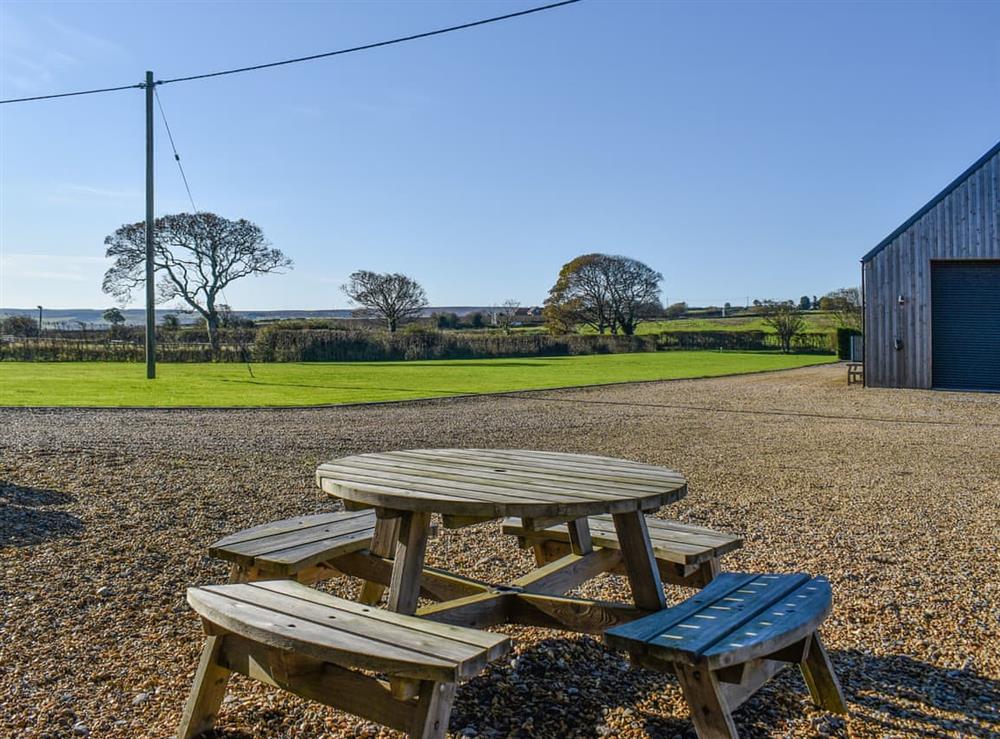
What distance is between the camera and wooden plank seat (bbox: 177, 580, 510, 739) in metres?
2.17

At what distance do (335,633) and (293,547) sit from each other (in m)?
1.03

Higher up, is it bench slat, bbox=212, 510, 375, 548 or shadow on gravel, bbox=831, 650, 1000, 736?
bench slat, bbox=212, 510, 375, 548

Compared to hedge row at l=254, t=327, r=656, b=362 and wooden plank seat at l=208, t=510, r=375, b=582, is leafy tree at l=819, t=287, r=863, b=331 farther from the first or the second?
wooden plank seat at l=208, t=510, r=375, b=582

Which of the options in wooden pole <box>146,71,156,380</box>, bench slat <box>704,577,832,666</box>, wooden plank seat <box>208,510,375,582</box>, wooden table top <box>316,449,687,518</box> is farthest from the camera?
wooden pole <box>146,71,156,380</box>

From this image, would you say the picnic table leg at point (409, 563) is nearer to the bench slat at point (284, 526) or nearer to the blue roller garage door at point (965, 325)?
the bench slat at point (284, 526)

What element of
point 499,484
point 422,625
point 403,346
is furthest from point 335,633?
point 403,346

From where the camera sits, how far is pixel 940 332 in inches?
729

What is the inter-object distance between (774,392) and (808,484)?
11949mm

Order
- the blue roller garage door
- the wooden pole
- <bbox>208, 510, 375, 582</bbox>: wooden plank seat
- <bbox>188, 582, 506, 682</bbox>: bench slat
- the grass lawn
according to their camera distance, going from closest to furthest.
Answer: <bbox>188, 582, 506, 682</bbox>: bench slat → <bbox>208, 510, 375, 582</bbox>: wooden plank seat → the grass lawn → the blue roller garage door → the wooden pole

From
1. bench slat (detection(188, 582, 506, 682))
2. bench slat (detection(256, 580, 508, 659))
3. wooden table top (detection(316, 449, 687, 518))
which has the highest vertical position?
wooden table top (detection(316, 449, 687, 518))

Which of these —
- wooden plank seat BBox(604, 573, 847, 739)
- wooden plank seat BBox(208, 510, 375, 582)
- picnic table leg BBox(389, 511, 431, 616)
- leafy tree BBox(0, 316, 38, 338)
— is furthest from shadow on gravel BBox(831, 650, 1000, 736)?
leafy tree BBox(0, 316, 38, 338)

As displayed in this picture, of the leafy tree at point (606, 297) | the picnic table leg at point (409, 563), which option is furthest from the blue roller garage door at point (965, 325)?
the leafy tree at point (606, 297)

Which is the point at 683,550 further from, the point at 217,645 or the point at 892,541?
the point at 892,541

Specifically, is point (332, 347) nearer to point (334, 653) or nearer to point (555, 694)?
point (555, 694)
